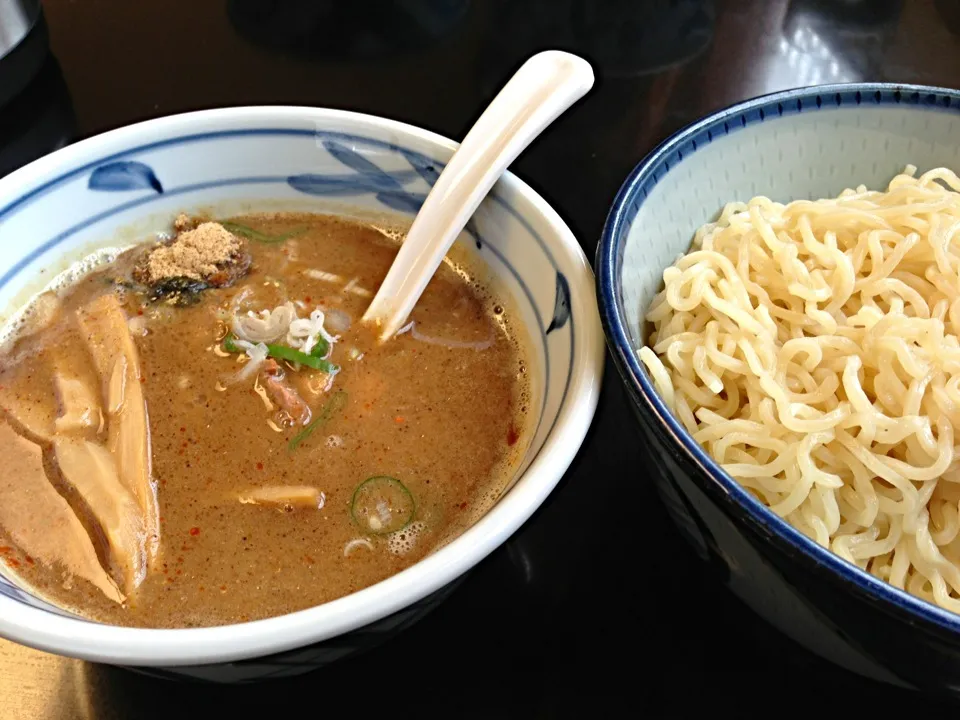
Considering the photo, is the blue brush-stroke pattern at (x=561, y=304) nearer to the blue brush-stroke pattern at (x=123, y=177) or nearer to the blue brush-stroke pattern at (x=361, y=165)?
the blue brush-stroke pattern at (x=361, y=165)

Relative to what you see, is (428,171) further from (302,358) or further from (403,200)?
A: (302,358)

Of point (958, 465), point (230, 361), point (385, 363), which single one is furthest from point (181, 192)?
point (958, 465)

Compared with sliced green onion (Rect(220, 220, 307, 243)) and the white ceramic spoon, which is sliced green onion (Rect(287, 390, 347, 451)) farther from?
sliced green onion (Rect(220, 220, 307, 243))

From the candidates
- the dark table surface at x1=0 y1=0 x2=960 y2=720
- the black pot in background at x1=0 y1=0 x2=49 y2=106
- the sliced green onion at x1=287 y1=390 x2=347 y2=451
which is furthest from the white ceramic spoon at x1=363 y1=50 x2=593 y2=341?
the black pot in background at x1=0 y1=0 x2=49 y2=106

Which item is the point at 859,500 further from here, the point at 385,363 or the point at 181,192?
the point at 181,192

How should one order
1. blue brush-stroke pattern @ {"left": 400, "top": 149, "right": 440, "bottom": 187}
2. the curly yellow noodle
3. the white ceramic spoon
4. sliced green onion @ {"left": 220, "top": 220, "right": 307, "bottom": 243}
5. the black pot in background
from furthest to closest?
1. the black pot in background
2. sliced green onion @ {"left": 220, "top": 220, "right": 307, "bottom": 243}
3. blue brush-stroke pattern @ {"left": 400, "top": 149, "right": 440, "bottom": 187}
4. the white ceramic spoon
5. the curly yellow noodle

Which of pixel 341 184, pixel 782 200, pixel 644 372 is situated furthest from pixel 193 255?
pixel 782 200

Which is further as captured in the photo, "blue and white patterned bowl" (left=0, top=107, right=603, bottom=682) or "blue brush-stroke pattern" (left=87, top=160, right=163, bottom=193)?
"blue brush-stroke pattern" (left=87, top=160, right=163, bottom=193)
